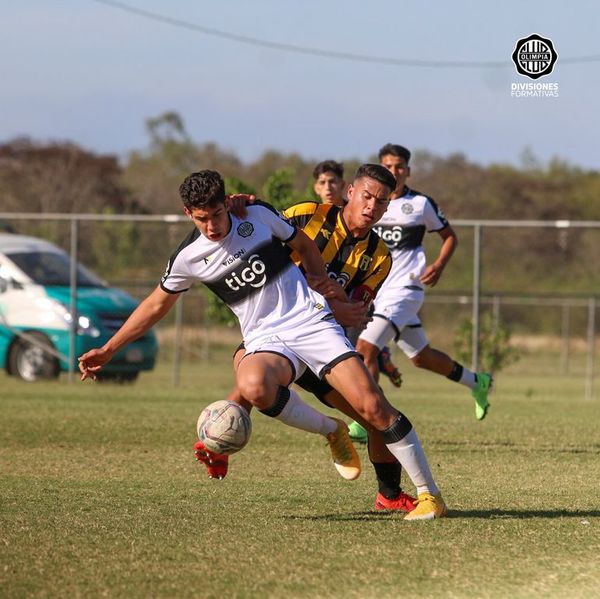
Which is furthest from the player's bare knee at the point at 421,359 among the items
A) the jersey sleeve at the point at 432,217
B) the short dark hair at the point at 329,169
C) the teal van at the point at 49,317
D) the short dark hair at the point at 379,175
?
the teal van at the point at 49,317

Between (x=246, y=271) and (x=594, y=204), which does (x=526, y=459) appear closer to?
(x=246, y=271)

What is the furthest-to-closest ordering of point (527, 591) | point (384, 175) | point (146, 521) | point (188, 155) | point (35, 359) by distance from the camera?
point (188, 155) → point (35, 359) → point (384, 175) → point (146, 521) → point (527, 591)

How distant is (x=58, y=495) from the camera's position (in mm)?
8219

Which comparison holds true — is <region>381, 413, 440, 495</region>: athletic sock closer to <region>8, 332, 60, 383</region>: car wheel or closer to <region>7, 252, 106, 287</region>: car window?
<region>8, 332, 60, 383</region>: car wheel

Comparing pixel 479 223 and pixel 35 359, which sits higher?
pixel 479 223

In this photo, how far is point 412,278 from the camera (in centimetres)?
1199

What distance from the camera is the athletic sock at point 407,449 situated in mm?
7109

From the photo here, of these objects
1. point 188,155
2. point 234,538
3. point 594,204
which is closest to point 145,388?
point 234,538

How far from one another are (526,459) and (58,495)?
3.76m

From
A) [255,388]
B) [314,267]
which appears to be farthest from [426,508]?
[314,267]

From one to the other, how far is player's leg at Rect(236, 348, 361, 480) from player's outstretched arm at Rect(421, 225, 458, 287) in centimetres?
428

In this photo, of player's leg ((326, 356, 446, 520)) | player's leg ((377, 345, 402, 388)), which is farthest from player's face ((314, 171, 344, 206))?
player's leg ((326, 356, 446, 520))

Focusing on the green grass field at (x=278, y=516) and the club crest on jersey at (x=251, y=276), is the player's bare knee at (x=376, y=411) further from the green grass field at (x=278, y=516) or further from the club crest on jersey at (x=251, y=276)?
the club crest on jersey at (x=251, y=276)

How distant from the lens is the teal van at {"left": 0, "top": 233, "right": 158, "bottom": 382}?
2008cm
